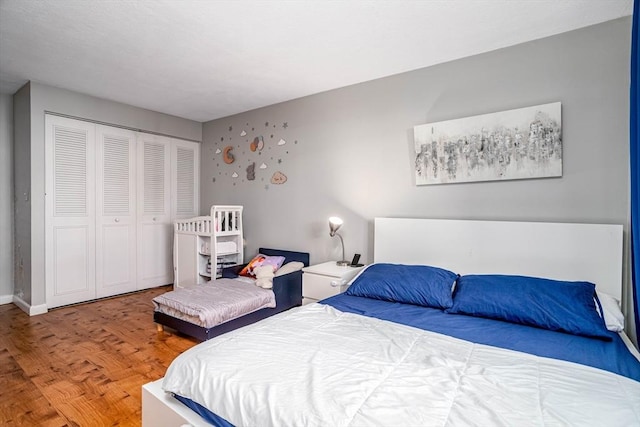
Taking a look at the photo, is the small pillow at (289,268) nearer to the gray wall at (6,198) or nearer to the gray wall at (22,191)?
the gray wall at (22,191)

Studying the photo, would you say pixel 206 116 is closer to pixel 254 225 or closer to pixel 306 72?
pixel 254 225

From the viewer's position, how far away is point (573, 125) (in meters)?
2.35

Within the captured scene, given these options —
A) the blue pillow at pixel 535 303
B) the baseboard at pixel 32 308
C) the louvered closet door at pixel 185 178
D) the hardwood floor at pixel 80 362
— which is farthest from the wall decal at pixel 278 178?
the baseboard at pixel 32 308

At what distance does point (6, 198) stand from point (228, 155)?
2.56 meters

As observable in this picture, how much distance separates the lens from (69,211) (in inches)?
147

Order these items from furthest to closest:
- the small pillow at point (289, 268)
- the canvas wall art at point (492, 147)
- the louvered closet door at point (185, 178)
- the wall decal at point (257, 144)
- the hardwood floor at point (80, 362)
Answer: the louvered closet door at point (185, 178), the wall decal at point (257, 144), the small pillow at point (289, 268), the canvas wall art at point (492, 147), the hardwood floor at point (80, 362)

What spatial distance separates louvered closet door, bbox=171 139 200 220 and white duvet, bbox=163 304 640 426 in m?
3.64

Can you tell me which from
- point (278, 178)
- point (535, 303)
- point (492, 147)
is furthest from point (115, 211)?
point (535, 303)

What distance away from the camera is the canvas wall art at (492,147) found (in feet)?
7.89

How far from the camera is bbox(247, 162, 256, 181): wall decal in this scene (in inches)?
169

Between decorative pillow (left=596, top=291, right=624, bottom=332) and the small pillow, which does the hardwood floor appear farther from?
decorative pillow (left=596, top=291, right=624, bottom=332)

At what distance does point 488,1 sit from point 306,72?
158 cm

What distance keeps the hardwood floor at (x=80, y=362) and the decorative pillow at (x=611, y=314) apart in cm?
266

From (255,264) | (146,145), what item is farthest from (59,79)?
(255,264)
